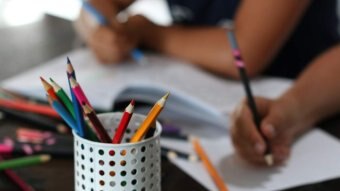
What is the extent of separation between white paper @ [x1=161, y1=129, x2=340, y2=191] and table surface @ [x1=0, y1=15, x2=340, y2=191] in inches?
0.7

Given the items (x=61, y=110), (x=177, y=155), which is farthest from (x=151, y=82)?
(x=61, y=110)

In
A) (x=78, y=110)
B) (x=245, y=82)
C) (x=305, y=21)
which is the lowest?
(x=305, y=21)

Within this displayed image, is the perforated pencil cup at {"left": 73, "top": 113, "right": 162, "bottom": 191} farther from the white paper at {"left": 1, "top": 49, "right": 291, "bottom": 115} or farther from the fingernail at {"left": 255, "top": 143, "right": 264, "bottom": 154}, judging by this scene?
the white paper at {"left": 1, "top": 49, "right": 291, "bottom": 115}

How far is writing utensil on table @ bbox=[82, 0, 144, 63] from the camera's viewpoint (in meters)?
1.11

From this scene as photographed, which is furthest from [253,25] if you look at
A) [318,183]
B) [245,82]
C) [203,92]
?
[318,183]

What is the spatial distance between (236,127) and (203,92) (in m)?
0.19

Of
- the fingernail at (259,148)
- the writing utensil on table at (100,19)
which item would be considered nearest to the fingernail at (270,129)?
the fingernail at (259,148)

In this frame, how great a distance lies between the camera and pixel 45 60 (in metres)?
1.16

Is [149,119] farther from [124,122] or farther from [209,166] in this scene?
[209,166]

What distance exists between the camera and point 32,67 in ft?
3.67

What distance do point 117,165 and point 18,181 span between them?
0.22m

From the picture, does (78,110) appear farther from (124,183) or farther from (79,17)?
(79,17)

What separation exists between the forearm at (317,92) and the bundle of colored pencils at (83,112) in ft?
1.26

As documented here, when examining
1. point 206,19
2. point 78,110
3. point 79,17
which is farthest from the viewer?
point 206,19
